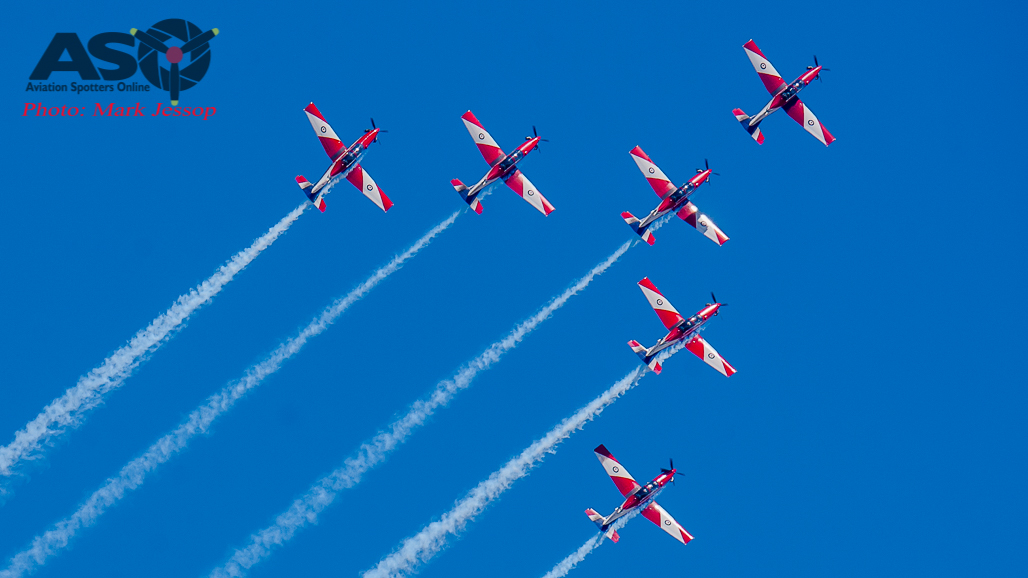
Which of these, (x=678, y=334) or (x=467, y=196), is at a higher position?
(x=467, y=196)

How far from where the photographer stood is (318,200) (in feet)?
222

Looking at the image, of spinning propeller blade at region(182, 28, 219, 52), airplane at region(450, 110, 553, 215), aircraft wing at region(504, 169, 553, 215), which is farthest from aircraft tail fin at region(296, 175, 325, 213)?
spinning propeller blade at region(182, 28, 219, 52)

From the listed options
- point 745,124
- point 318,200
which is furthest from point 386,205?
point 745,124

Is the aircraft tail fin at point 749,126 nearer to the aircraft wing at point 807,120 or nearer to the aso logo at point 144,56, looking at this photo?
the aircraft wing at point 807,120

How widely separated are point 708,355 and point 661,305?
4461mm

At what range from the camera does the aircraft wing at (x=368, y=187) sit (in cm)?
6800

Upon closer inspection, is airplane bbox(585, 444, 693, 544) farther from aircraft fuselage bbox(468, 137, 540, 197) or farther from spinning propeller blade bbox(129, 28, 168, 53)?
spinning propeller blade bbox(129, 28, 168, 53)

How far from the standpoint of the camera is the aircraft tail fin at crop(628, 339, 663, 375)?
67.1 metres

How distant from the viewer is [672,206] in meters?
68.9

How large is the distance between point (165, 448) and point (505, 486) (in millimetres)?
20849

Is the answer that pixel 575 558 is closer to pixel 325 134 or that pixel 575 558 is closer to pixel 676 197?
pixel 676 197

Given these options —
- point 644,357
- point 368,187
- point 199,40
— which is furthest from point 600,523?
point 199,40

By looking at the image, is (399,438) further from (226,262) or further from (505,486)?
(226,262)

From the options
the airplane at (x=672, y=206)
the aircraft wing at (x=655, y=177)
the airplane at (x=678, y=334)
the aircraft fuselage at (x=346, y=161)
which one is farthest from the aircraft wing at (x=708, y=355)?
the aircraft fuselage at (x=346, y=161)
